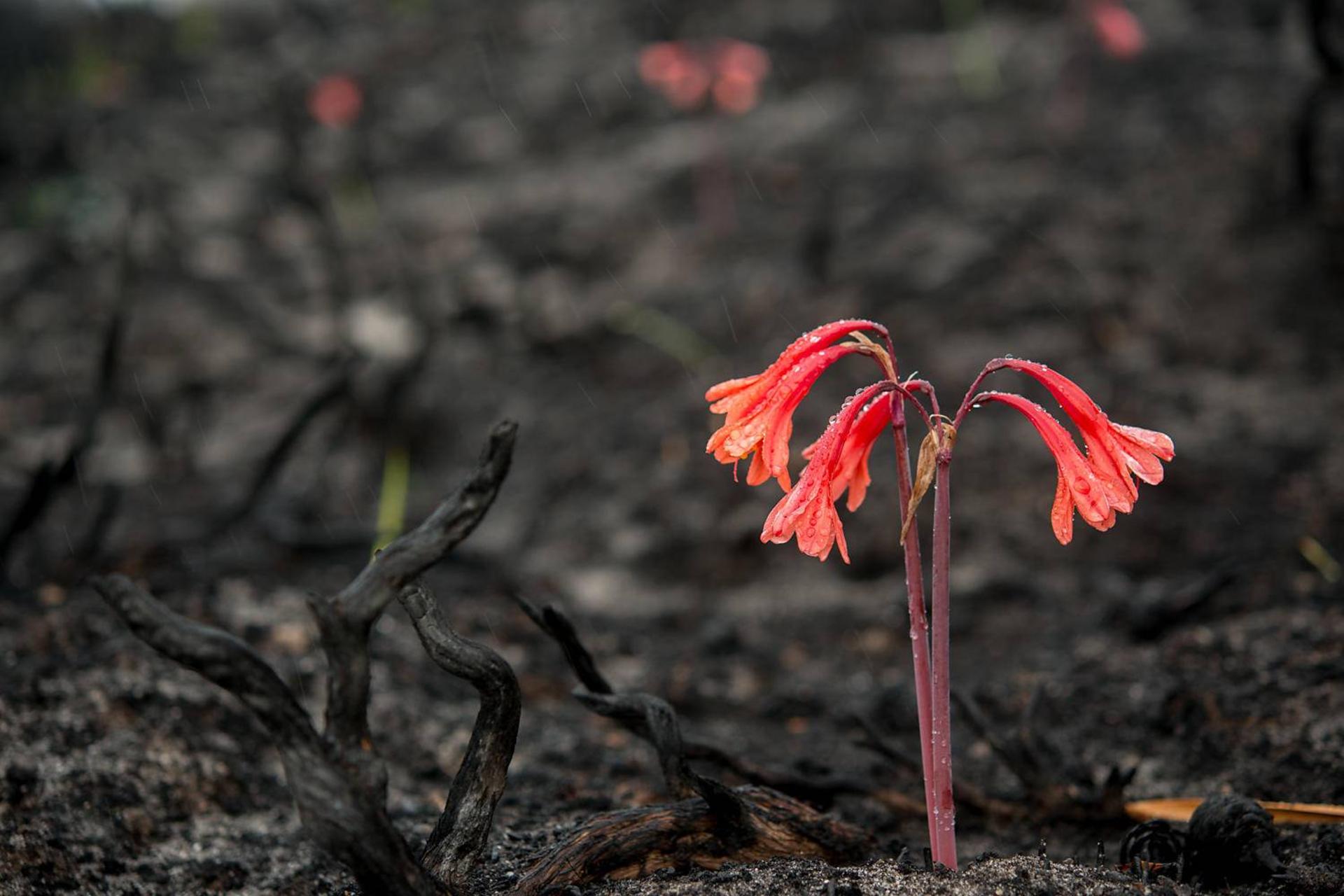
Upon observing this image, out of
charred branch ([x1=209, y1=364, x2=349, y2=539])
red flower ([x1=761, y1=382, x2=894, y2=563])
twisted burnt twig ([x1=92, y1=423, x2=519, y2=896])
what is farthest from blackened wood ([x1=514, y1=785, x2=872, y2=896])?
charred branch ([x1=209, y1=364, x2=349, y2=539])

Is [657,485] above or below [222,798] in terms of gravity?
below

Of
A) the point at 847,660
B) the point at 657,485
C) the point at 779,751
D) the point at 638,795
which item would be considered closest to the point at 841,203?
the point at 657,485

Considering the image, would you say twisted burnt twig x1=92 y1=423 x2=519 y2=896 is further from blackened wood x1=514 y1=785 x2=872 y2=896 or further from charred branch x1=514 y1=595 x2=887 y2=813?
charred branch x1=514 y1=595 x2=887 y2=813

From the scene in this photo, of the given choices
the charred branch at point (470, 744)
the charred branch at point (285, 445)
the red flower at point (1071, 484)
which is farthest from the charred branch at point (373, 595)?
the charred branch at point (285, 445)

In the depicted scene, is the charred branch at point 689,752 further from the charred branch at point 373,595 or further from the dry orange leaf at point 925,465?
the dry orange leaf at point 925,465

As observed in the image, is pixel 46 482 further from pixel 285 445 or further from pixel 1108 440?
pixel 1108 440

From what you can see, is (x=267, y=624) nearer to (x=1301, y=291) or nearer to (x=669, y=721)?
(x=669, y=721)
